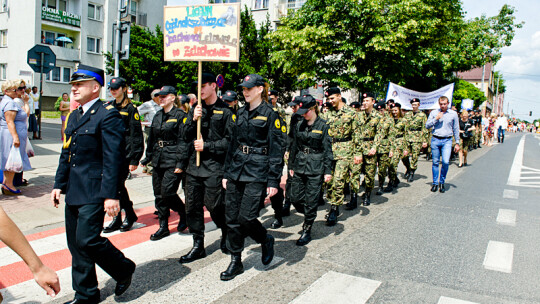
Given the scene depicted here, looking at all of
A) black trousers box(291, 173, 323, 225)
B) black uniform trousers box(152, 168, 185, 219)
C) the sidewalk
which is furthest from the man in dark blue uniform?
the sidewalk

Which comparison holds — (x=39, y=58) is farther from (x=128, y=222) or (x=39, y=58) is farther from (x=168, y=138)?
(x=168, y=138)

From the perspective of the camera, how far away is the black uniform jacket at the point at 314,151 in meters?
5.48

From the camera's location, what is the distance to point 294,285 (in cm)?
399

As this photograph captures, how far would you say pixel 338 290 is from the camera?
3910 millimetres

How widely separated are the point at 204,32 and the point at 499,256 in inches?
181

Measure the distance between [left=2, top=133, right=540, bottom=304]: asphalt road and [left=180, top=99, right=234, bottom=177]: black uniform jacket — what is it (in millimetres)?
1032

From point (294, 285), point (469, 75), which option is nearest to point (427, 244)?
point (294, 285)

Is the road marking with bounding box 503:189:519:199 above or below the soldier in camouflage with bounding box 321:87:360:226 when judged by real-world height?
below

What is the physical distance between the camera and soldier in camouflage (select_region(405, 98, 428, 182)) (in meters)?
10.9

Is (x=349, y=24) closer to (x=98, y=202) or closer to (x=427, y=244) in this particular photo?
(x=427, y=244)

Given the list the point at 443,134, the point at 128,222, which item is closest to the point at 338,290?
the point at 128,222

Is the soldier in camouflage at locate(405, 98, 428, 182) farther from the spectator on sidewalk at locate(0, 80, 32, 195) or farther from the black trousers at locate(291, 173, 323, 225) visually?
the spectator on sidewalk at locate(0, 80, 32, 195)

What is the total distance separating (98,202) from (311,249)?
2709mm

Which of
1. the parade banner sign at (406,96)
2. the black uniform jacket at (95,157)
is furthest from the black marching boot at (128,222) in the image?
the parade banner sign at (406,96)
